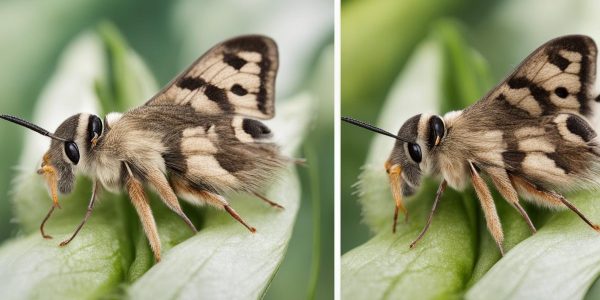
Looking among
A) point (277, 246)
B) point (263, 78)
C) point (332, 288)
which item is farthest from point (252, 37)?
point (332, 288)

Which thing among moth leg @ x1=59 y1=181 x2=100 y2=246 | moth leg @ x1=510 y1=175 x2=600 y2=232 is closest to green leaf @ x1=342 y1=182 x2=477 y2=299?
moth leg @ x1=510 y1=175 x2=600 y2=232

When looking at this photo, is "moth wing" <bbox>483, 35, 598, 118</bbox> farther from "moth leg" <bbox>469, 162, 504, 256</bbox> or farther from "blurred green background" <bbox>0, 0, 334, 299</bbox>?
"blurred green background" <bbox>0, 0, 334, 299</bbox>

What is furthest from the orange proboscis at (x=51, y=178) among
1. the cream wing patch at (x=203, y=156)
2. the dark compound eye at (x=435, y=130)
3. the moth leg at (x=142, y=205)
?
the dark compound eye at (x=435, y=130)

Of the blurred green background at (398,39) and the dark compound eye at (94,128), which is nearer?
the dark compound eye at (94,128)

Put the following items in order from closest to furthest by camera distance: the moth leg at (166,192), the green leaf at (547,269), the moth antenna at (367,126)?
1. the green leaf at (547,269)
2. the moth leg at (166,192)
3. the moth antenna at (367,126)

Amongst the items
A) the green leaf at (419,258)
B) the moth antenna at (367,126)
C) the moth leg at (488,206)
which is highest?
the moth antenna at (367,126)

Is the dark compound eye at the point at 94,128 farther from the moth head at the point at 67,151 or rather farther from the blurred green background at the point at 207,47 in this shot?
the blurred green background at the point at 207,47
